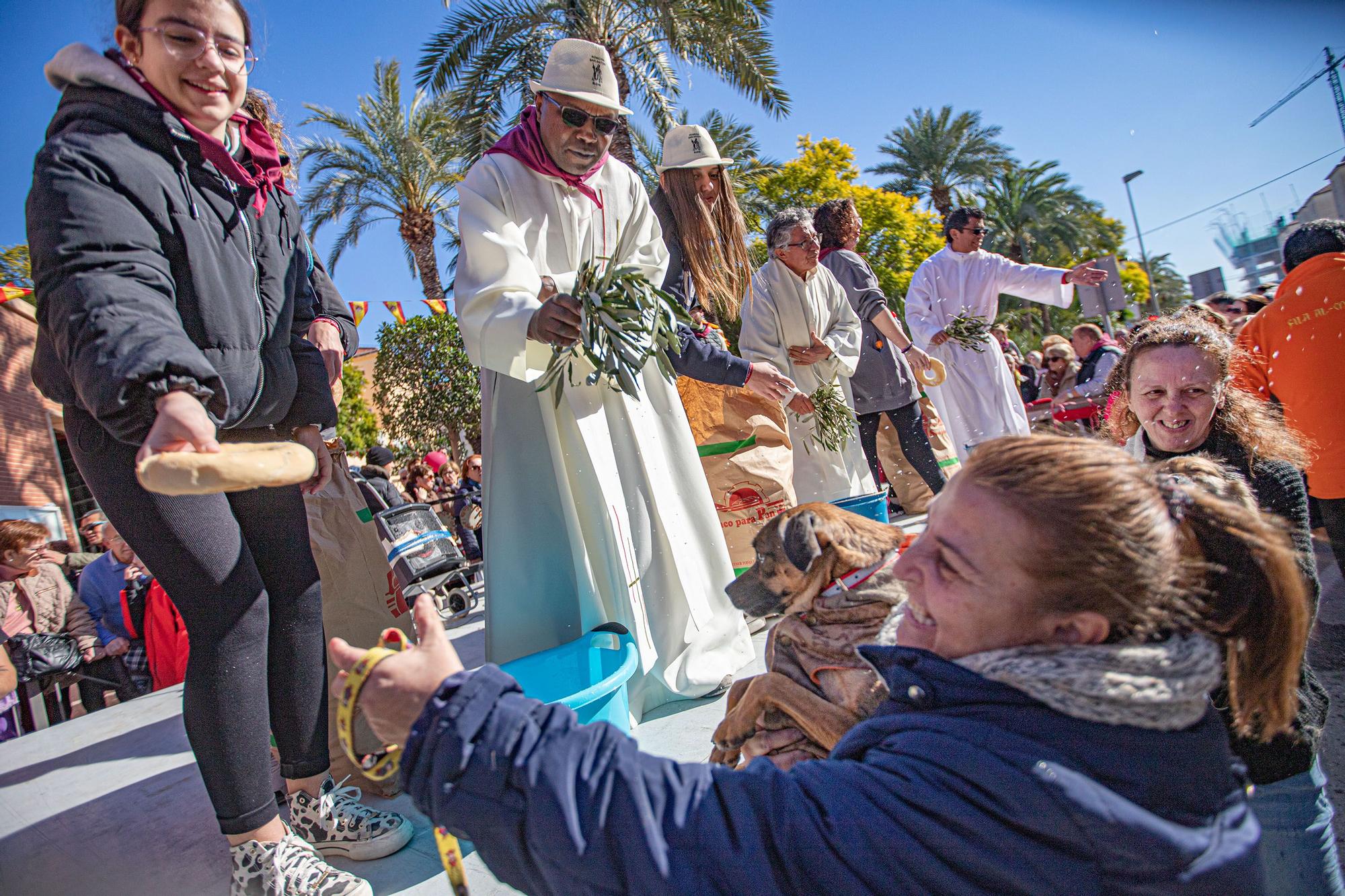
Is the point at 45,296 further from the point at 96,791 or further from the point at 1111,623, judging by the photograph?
the point at 96,791

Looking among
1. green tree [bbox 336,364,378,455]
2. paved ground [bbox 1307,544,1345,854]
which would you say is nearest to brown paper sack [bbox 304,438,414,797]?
paved ground [bbox 1307,544,1345,854]

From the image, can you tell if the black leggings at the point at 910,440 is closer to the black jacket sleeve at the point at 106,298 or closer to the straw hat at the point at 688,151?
the straw hat at the point at 688,151

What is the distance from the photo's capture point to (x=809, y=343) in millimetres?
4895

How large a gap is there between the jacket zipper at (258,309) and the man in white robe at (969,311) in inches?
208

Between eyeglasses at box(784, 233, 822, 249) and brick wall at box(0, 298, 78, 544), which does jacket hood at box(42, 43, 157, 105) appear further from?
brick wall at box(0, 298, 78, 544)

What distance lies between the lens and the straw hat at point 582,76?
2.99 metres

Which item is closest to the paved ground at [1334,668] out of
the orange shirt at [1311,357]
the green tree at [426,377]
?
the orange shirt at [1311,357]

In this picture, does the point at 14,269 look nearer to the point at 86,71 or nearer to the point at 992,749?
the point at 86,71

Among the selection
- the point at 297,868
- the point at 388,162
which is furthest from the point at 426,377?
the point at 297,868

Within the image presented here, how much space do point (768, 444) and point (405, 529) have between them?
1.90 metres

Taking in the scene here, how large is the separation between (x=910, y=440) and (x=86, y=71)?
16.6ft

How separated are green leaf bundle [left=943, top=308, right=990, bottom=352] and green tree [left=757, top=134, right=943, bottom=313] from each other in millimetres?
17623

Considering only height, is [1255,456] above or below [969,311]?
below

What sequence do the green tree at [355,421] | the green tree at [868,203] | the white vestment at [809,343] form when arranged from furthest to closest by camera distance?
the green tree at [355,421] < the green tree at [868,203] < the white vestment at [809,343]
